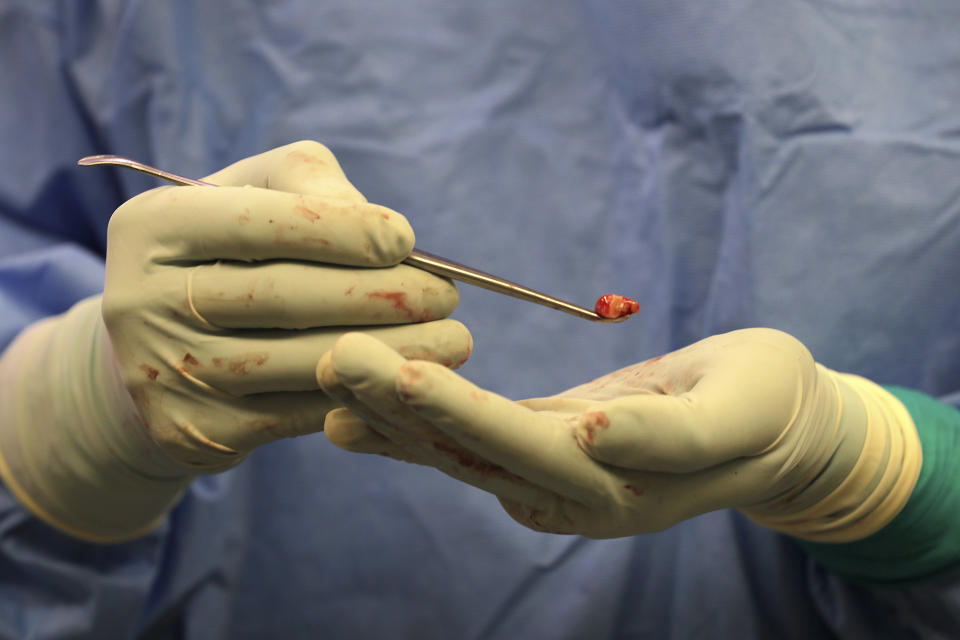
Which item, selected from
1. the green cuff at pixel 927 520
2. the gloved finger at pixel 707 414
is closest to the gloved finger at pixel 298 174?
the gloved finger at pixel 707 414

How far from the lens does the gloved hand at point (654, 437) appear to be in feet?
2.24

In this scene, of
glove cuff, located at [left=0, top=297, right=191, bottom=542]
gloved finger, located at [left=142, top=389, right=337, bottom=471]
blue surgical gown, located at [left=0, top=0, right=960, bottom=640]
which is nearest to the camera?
gloved finger, located at [left=142, top=389, right=337, bottom=471]

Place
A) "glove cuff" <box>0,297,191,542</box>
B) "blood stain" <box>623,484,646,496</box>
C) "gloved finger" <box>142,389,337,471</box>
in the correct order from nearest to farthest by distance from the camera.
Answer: "blood stain" <box>623,484,646,496</box> < "gloved finger" <box>142,389,337,471</box> < "glove cuff" <box>0,297,191,542</box>

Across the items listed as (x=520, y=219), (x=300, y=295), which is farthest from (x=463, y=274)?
(x=520, y=219)

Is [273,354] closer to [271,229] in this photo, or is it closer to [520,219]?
[271,229]

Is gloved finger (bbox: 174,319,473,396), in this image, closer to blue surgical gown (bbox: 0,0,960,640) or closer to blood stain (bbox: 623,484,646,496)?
blood stain (bbox: 623,484,646,496)

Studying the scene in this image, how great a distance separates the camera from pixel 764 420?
0.77m

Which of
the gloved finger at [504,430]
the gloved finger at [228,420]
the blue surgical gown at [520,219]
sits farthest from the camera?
the blue surgical gown at [520,219]

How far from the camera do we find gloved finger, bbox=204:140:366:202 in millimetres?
881

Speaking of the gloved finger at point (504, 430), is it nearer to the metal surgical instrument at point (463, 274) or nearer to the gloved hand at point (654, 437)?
the gloved hand at point (654, 437)

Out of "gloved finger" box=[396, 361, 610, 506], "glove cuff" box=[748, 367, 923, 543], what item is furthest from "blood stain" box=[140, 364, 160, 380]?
"glove cuff" box=[748, 367, 923, 543]

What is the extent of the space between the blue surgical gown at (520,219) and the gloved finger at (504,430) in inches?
17.7

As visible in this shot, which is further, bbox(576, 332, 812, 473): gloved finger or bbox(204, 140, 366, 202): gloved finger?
bbox(204, 140, 366, 202): gloved finger

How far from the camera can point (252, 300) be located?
80 cm
